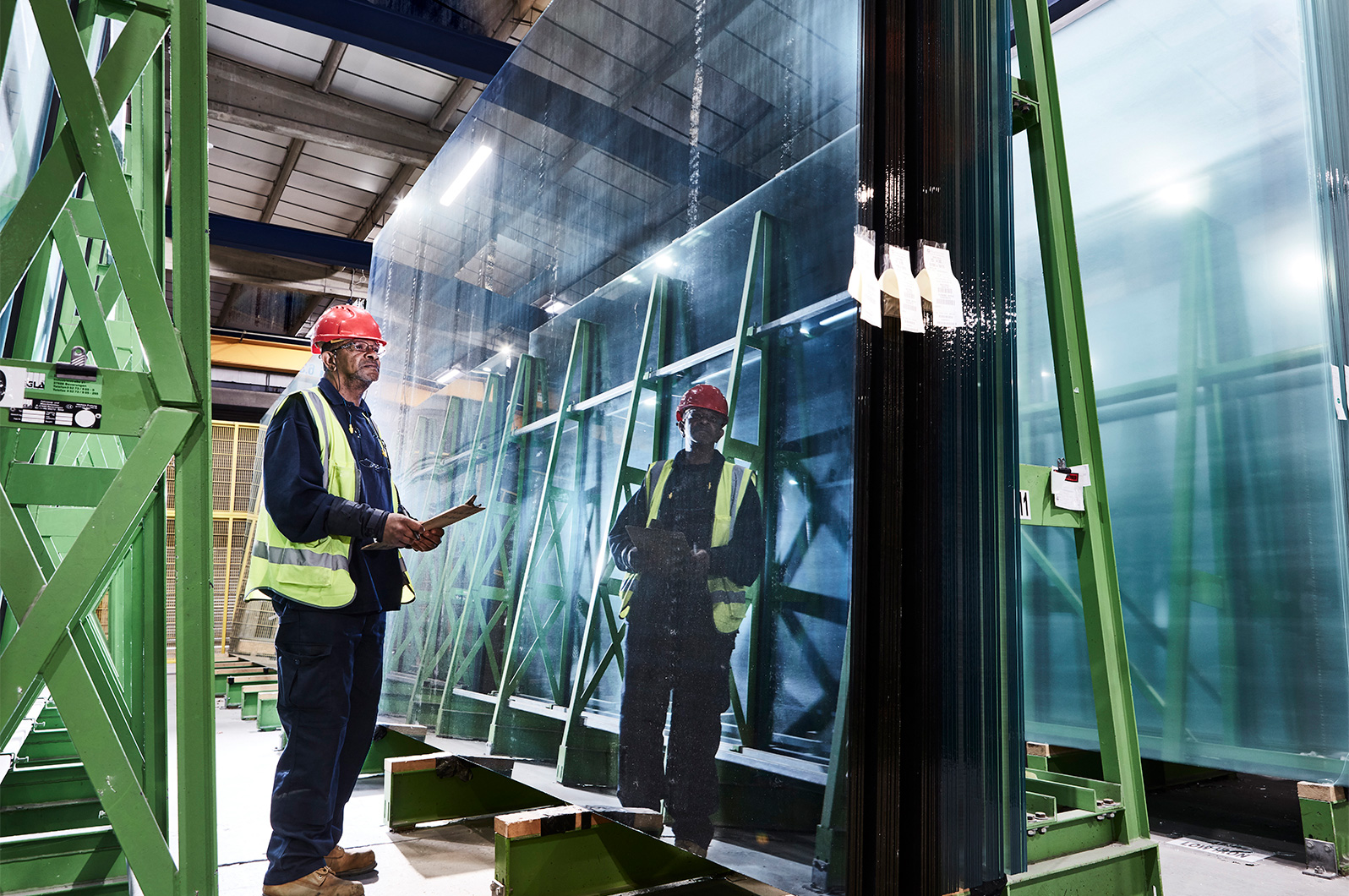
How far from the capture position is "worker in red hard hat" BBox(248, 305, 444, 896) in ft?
9.20

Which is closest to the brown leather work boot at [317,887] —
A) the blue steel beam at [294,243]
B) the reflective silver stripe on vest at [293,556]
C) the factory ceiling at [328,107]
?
the reflective silver stripe on vest at [293,556]

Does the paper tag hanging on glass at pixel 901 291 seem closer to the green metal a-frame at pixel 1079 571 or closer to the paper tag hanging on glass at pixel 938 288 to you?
the paper tag hanging on glass at pixel 938 288

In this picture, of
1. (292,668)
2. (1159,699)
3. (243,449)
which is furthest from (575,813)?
(243,449)

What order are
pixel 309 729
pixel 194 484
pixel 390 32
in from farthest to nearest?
pixel 390 32
pixel 309 729
pixel 194 484

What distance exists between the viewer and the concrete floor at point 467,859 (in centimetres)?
292

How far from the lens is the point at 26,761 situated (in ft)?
13.0

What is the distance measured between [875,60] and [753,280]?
24.8 inches

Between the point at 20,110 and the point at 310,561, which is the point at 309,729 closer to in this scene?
the point at 310,561

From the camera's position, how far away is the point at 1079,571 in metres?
2.72

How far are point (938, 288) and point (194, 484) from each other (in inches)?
71.9

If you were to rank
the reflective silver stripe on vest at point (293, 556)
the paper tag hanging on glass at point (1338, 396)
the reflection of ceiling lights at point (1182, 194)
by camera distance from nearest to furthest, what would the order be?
the reflective silver stripe on vest at point (293, 556) → the paper tag hanging on glass at point (1338, 396) → the reflection of ceiling lights at point (1182, 194)


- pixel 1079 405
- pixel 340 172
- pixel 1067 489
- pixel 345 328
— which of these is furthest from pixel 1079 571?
pixel 340 172

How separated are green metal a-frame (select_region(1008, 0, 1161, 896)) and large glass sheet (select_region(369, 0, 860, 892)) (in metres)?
0.83

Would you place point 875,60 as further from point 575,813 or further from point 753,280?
point 575,813
